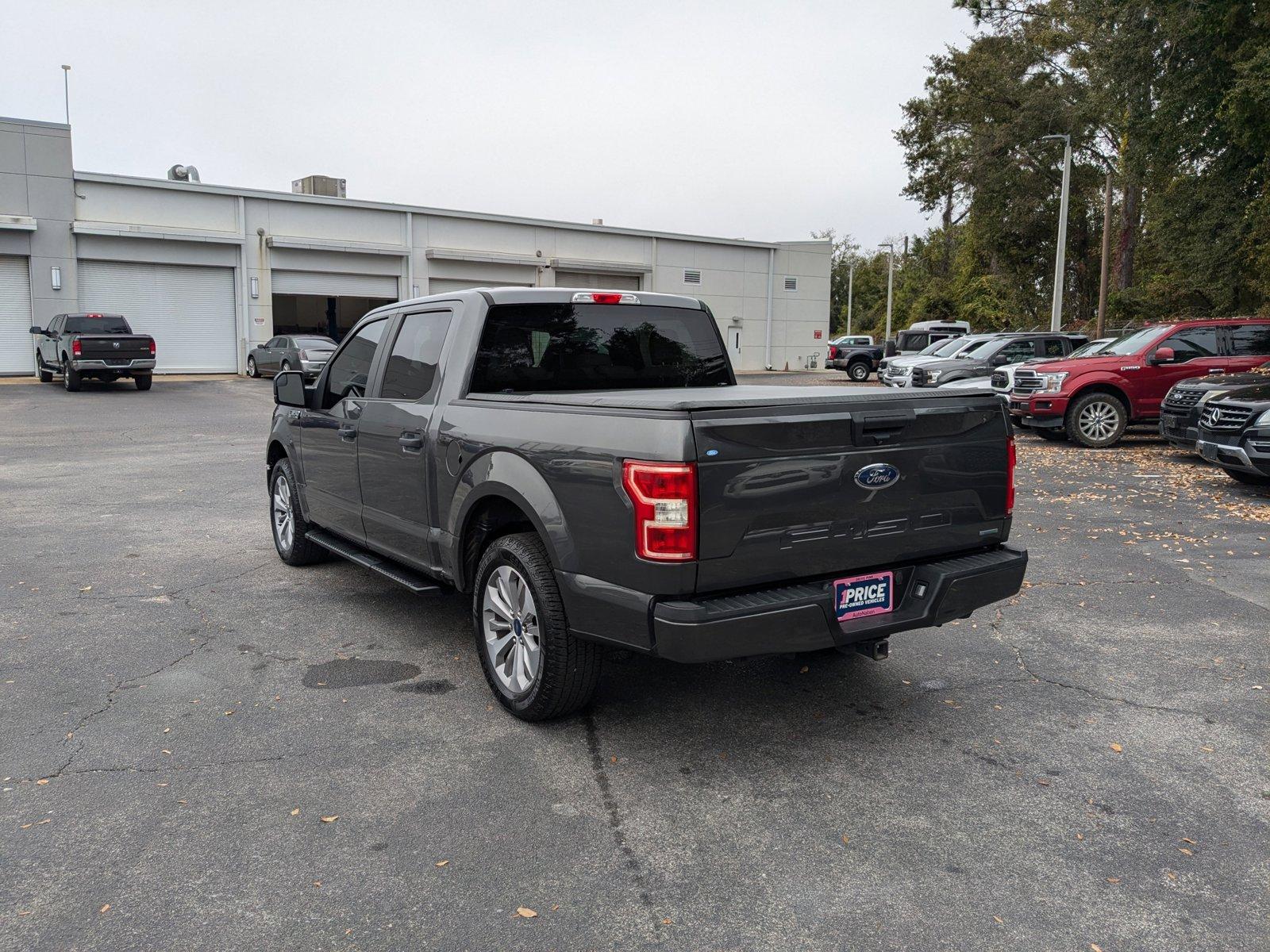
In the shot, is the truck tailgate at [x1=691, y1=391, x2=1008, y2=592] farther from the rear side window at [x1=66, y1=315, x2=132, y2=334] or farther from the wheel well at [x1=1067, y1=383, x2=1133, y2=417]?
the rear side window at [x1=66, y1=315, x2=132, y2=334]

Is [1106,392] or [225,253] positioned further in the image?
[225,253]

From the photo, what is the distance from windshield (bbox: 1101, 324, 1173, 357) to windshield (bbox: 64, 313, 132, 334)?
23546 millimetres

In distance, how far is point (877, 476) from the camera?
13.3 ft

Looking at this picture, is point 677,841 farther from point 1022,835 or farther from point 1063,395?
point 1063,395

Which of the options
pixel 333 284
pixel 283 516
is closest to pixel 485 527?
pixel 283 516

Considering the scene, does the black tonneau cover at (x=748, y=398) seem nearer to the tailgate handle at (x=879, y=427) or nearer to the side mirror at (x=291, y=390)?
the tailgate handle at (x=879, y=427)

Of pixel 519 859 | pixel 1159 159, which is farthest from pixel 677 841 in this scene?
pixel 1159 159

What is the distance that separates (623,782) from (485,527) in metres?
1.42

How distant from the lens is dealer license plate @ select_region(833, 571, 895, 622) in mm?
3951

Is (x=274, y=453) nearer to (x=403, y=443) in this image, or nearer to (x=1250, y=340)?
(x=403, y=443)

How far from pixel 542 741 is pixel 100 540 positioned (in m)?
5.85

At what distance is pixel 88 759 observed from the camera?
4.06 metres

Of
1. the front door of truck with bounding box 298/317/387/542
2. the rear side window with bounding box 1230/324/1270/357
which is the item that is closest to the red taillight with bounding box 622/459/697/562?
the front door of truck with bounding box 298/317/387/542

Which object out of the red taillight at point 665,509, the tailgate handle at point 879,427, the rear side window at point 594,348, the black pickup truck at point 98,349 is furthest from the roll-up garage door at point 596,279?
the red taillight at point 665,509
